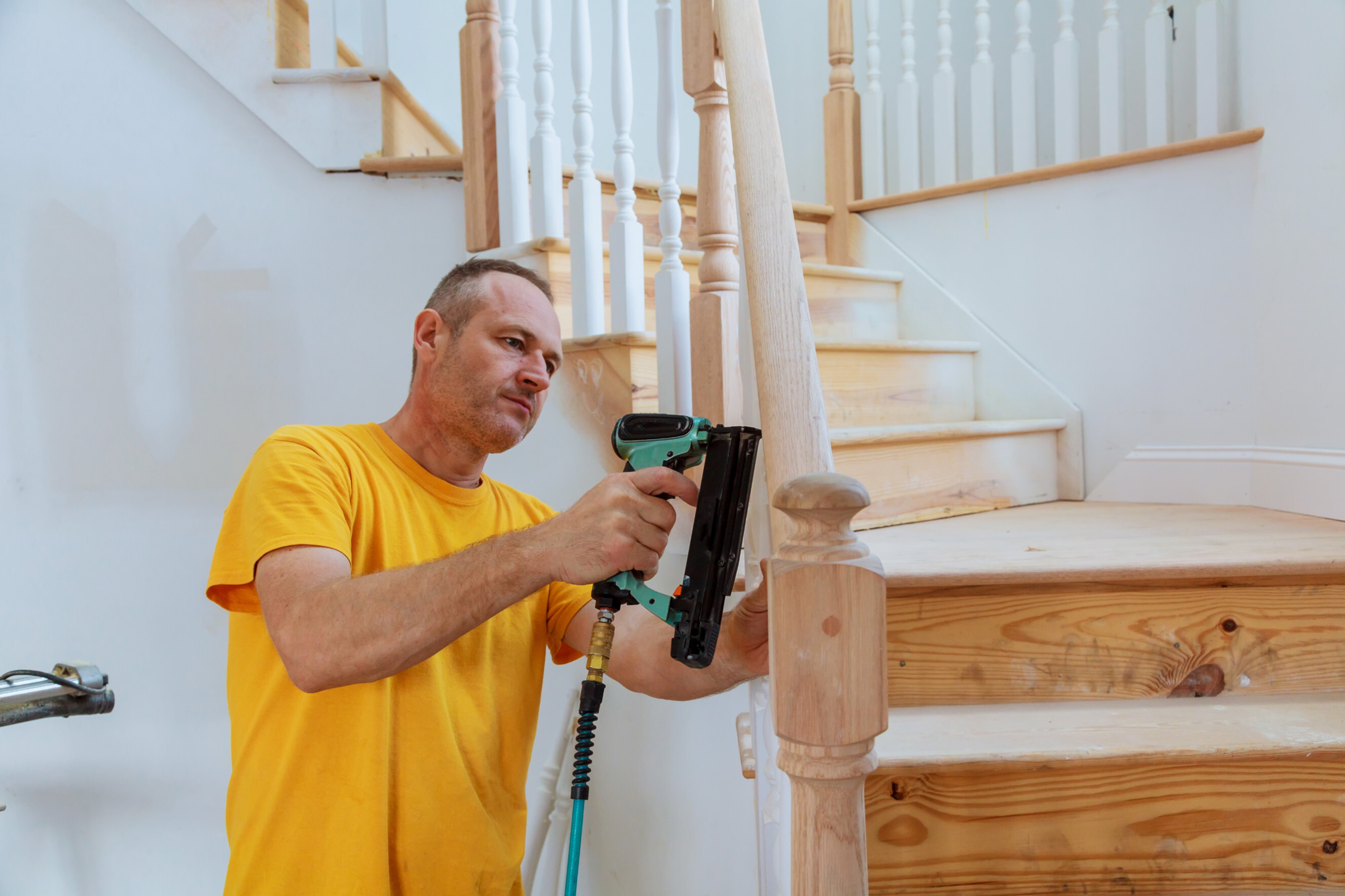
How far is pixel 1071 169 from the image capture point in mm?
2145

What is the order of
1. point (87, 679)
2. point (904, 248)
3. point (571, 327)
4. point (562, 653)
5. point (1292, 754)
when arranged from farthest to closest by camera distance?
point (904, 248) → point (571, 327) → point (87, 679) → point (562, 653) → point (1292, 754)

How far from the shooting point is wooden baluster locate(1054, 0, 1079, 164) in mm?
2223

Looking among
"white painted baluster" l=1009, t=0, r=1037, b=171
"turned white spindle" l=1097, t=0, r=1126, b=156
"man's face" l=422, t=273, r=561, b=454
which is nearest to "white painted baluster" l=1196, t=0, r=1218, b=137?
"turned white spindle" l=1097, t=0, r=1126, b=156

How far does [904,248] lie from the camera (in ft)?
8.14

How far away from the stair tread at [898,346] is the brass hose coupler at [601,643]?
33.4 inches

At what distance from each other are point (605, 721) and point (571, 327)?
79 centimetres

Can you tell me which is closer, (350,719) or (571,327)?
(350,719)

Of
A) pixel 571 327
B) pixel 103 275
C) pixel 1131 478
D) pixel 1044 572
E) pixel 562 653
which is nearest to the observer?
pixel 1044 572

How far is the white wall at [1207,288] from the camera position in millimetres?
1705

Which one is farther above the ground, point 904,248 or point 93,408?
point 904,248

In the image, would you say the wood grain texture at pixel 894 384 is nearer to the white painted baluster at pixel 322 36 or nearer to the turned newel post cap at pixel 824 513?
the turned newel post cap at pixel 824 513

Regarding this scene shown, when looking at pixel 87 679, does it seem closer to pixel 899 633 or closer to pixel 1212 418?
pixel 899 633

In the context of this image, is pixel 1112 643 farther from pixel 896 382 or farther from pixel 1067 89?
pixel 1067 89

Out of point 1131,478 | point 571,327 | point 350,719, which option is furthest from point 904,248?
point 350,719
